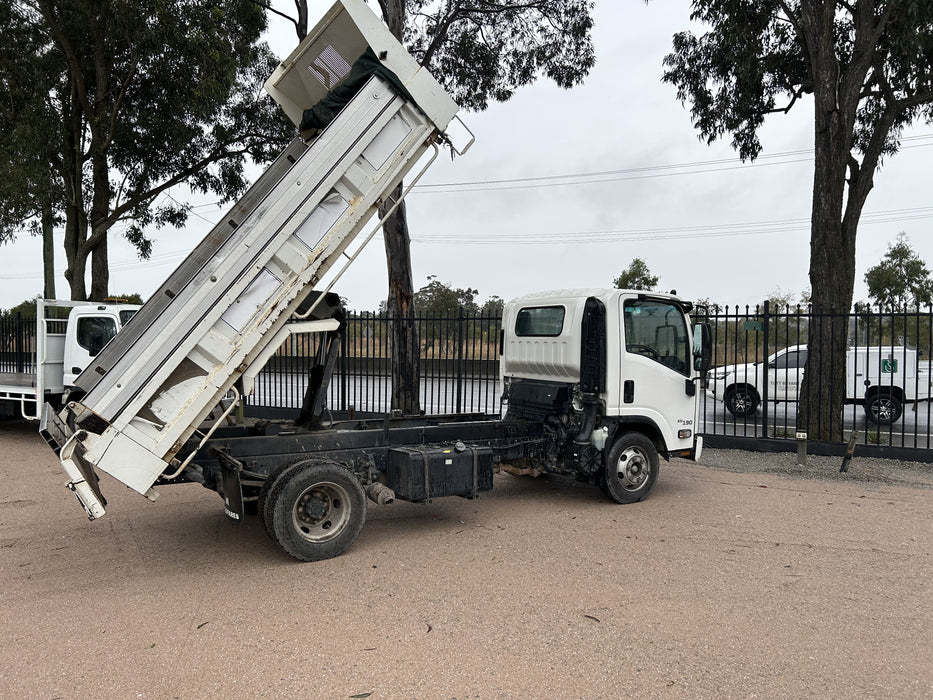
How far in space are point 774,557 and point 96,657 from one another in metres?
4.90

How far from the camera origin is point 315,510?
541 centimetres

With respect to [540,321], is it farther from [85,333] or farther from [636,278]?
[636,278]

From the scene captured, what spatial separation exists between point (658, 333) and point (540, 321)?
1285 mm

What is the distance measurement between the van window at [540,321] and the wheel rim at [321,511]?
3022 mm

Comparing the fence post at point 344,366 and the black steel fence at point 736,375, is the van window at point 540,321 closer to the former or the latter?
the black steel fence at point 736,375

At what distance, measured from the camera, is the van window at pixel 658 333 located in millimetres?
7168

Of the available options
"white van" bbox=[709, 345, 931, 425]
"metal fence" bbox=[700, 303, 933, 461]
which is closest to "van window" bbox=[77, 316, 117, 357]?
"metal fence" bbox=[700, 303, 933, 461]

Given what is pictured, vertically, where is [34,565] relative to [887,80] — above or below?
below

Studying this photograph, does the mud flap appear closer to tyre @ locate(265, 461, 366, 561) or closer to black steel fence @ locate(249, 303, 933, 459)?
tyre @ locate(265, 461, 366, 561)

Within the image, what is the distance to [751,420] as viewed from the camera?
14.4 metres

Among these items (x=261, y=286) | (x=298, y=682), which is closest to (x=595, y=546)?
(x=298, y=682)

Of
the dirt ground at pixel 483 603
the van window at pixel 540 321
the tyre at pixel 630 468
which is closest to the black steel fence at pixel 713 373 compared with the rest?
the van window at pixel 540 321

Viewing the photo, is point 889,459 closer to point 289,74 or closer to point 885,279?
point 289,74

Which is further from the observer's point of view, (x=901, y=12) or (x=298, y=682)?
(x=901, y=12)
